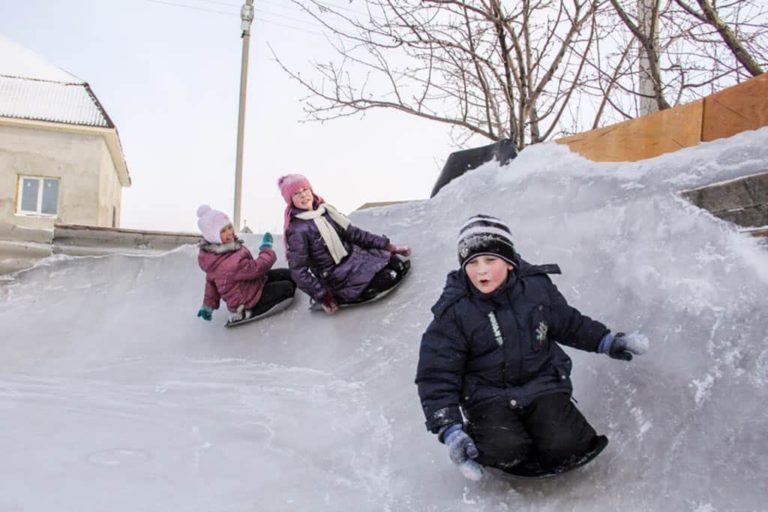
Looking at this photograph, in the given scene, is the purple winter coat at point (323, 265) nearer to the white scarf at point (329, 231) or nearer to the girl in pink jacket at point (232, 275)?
the white scarf at point (329, 231)

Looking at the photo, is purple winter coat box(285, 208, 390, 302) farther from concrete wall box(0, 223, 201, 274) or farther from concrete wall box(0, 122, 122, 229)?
concrete wall box(0, 122, 122, 229)

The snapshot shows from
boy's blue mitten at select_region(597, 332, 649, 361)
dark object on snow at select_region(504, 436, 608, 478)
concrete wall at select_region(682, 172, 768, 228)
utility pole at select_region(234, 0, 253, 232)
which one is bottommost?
dark object on snow at select_region(504, 436, 608, 478)

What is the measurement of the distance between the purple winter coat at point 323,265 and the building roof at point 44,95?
38.3 feet

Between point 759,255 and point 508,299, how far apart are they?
2.84ft

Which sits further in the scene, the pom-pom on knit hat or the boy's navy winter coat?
the pom-pom on knit hat

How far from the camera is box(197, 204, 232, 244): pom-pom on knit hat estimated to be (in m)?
4.51

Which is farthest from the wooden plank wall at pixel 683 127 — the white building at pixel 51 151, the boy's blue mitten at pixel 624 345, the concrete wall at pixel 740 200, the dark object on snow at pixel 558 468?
the white building at pixel 51 151

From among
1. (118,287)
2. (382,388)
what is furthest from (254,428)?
(118,287)

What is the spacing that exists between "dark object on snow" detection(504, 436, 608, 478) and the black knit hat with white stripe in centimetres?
61

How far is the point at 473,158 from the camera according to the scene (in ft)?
14.9

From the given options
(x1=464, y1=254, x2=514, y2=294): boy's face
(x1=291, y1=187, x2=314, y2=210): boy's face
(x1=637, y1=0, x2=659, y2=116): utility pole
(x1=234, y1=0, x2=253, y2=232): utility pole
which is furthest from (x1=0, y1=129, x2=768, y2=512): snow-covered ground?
(x1=234, y1=0, x2=253, y2=232): utility pole

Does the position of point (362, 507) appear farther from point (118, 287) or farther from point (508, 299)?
point (118, 287)

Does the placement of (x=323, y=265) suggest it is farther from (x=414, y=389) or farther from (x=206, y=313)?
(x=414, y=389)

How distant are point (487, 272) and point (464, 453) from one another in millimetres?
562
